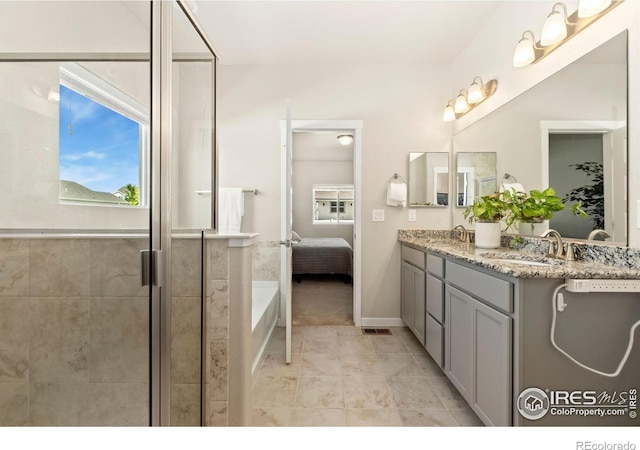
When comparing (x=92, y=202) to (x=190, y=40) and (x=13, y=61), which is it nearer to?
(x=13, y=61)

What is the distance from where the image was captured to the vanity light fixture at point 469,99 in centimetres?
236

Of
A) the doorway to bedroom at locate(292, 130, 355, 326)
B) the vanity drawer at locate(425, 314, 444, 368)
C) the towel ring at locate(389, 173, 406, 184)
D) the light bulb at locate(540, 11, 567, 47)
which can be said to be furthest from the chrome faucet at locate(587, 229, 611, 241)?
the doorway to bedroom at locate(292, 130, 355, 326)

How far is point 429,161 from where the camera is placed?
2965mm

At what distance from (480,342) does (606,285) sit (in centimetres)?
58

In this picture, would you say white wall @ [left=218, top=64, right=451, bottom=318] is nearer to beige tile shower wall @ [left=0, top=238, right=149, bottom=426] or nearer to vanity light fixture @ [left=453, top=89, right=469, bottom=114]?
vanity light fixture @ [left=453, top=89, right=469, bottom=114]

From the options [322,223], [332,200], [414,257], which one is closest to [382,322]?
[414,257]

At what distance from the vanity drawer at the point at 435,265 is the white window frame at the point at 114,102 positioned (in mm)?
1771

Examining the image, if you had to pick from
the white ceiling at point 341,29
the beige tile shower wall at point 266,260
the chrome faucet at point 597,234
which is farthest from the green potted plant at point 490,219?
the beige tile shower wall at point 266,260

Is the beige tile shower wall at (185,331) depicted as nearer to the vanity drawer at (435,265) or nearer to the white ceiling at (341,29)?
the vanity drawer at (435,265)

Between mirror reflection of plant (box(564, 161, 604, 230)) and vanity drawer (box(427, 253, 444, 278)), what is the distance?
802 mm

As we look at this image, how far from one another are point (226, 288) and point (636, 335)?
1.73 metres

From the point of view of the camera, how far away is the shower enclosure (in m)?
1.04
